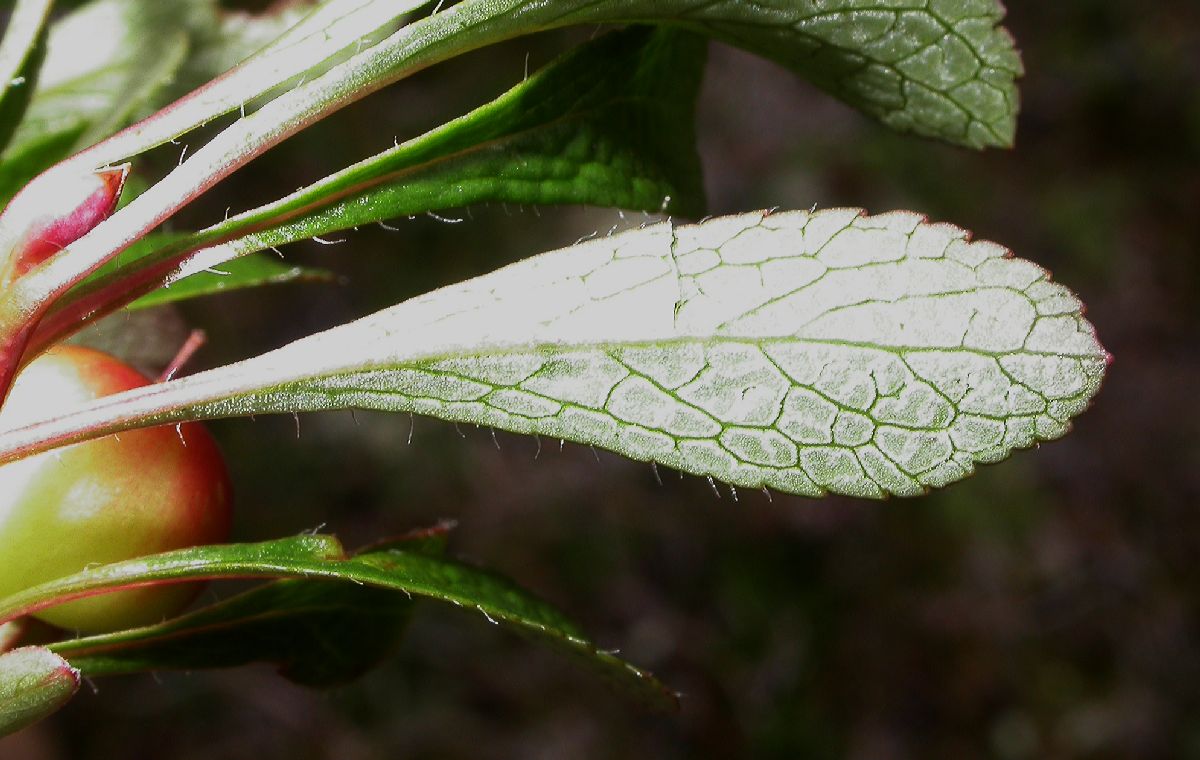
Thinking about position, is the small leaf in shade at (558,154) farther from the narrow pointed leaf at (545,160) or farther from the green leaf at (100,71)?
the green leaf at (100,71)

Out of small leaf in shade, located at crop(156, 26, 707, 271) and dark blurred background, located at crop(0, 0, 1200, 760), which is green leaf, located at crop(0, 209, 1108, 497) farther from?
dark blurred background, located at crop(0, 0, 1200, 760)

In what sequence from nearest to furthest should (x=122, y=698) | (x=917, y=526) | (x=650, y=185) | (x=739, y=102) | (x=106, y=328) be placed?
1. (x=650, y=185)
2. (x=106, y=328)
3. (x=122, y=698)
4. (x=917, y=526)
5. (x=739, y=102)

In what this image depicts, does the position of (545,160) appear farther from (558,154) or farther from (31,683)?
(31,683)

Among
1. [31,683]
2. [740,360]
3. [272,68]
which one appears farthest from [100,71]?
[740,360]

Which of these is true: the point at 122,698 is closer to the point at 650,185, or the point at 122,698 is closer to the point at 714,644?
the point at 714,644

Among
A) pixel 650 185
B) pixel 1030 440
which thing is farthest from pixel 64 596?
pixel 1030 440

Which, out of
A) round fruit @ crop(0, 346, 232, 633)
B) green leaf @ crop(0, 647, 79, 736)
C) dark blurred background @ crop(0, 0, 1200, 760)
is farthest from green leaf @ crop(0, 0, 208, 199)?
dark blurred background @ crop(0, 0, 1200, 760)

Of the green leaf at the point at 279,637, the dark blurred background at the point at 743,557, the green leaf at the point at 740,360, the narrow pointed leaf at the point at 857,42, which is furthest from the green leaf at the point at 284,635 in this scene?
the dark blurred background at the point at 743,557
